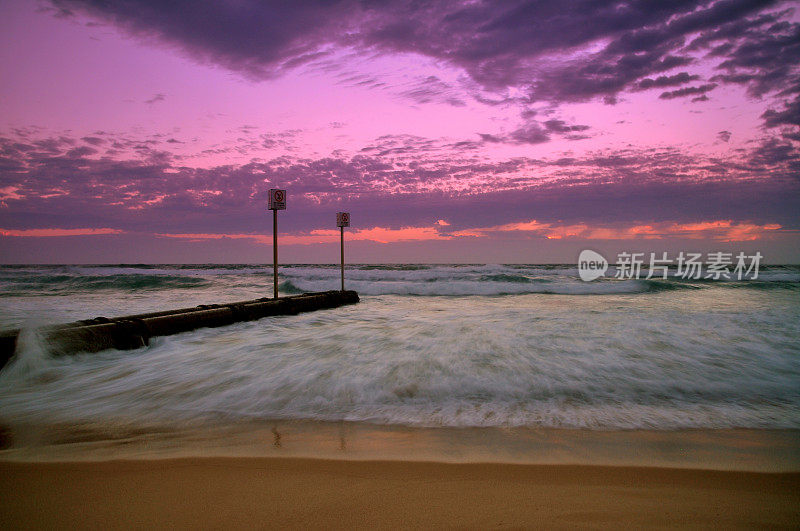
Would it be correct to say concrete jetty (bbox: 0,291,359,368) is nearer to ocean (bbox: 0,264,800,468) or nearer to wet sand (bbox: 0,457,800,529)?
ocean (bbox: 0,264,800,468)

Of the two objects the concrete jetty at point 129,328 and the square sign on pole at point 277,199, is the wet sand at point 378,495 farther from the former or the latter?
the square sign on pole at point 277,199

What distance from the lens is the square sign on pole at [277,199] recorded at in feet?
34.5

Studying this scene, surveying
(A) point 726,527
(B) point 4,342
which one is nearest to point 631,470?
(A) point 726,527

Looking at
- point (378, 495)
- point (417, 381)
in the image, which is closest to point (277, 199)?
point (417, 381)

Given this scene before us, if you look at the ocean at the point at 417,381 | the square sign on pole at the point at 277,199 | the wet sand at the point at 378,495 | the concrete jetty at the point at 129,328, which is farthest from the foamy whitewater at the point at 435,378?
the square sign on pole at the point at 277,199

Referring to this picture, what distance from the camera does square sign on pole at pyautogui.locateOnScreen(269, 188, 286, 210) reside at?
1052cm

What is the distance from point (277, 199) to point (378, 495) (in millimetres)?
Result: 9411

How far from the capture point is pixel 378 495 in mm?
2189

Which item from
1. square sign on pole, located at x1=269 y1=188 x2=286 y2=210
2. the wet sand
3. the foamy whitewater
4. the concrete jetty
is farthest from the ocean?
square sign on pole, located at x1=269 y1=188 x2=286 y2=210

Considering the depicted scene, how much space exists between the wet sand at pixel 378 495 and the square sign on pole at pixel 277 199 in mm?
8423

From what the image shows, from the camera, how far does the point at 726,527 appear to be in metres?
1.93

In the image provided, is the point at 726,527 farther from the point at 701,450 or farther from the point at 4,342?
the point at 4,342

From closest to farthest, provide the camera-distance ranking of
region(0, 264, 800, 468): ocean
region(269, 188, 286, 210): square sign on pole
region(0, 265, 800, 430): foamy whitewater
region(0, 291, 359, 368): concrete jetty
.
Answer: region(0, 264, 800, 468): ocean < region(0, 265, 800, 430): foamy whitewater < region(0, 291, 359, 368): concrete jetty < region(269, 188, 286, 210): square sign on pole

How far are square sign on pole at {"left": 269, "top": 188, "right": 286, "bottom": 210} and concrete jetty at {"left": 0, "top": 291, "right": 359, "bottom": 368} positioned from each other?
2.48 meters
